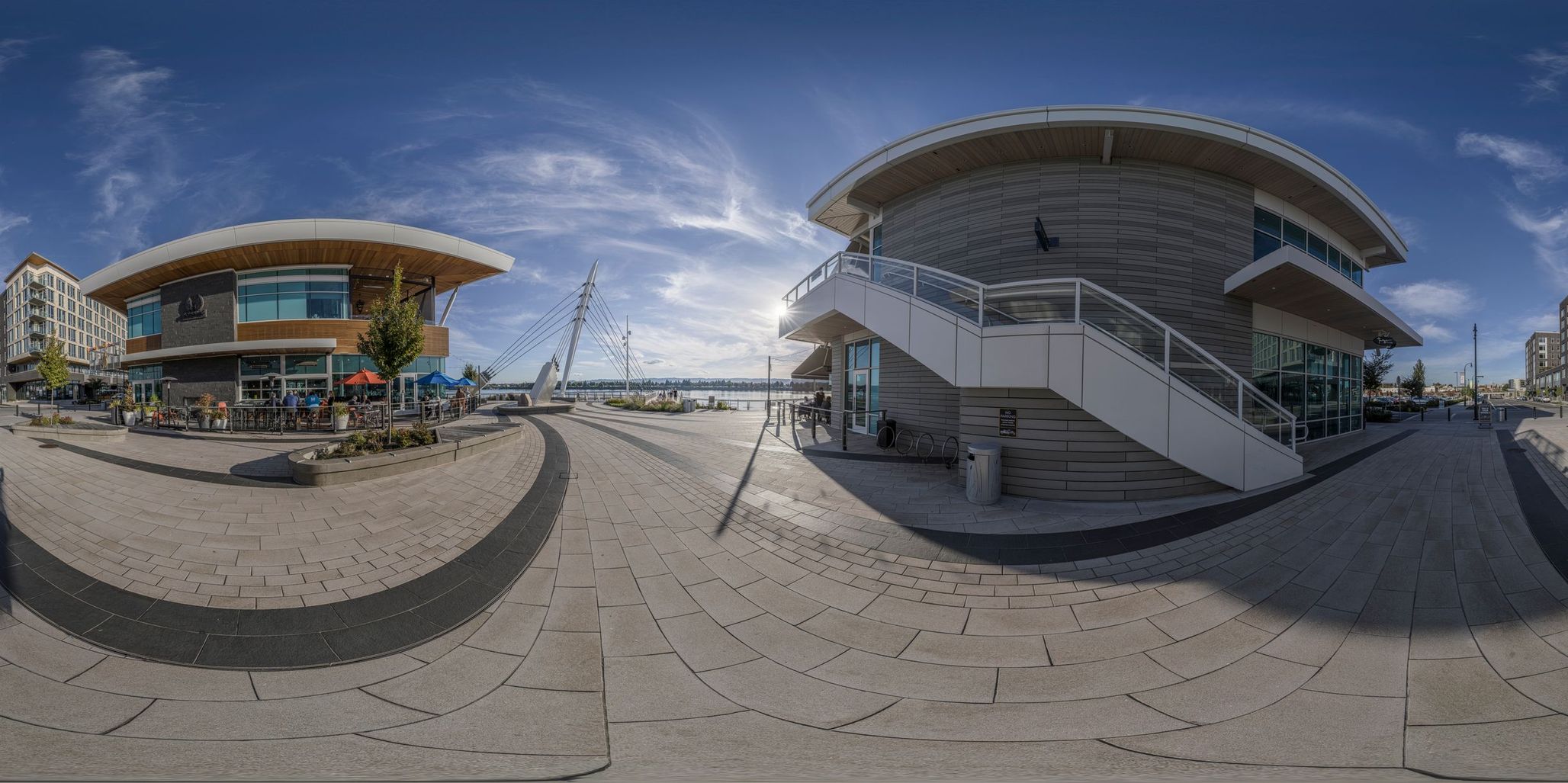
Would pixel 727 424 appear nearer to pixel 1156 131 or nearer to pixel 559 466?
pixel 559 466

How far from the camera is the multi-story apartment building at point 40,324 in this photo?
56.2 m

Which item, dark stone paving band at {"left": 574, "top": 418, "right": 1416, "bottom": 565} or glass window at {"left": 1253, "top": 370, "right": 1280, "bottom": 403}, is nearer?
dark stone paving band at {"left": 574, "top": 418, "right": 1416, "bottom": 565}

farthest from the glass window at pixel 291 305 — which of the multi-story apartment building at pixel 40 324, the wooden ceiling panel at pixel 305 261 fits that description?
the multi-story apartment building at pixel 40 324

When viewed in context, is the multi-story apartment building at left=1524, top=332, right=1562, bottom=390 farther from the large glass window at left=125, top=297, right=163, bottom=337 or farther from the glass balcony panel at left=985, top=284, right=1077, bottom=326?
the large glass window at left=125, top=297, right=163, bottom=337

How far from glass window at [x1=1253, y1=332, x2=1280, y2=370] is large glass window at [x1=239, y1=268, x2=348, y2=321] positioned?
115 feet

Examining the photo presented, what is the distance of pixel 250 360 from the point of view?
82.9ft

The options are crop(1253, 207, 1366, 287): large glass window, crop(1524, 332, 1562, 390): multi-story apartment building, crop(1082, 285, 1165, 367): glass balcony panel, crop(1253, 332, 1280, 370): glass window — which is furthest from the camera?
crop(1524, 332, 1562, 390): multi-story apartment building

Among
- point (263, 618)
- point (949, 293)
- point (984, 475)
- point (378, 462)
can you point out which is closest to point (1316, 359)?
point (949, 293)

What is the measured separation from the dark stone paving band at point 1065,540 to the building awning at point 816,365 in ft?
54.8

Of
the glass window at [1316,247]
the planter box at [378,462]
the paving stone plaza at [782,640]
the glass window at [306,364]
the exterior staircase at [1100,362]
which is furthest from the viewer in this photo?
the glass window at [306,364]

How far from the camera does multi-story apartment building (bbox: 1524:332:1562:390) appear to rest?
86.4m

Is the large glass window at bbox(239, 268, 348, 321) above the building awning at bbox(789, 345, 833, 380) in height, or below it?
above

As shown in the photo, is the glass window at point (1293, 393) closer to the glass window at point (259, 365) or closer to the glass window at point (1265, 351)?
the glass window at point (1265, 351)

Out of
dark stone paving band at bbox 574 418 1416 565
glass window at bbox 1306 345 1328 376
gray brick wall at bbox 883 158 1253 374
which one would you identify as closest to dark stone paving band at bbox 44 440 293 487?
dark stone paving band at bbox 574 418 1416 565
